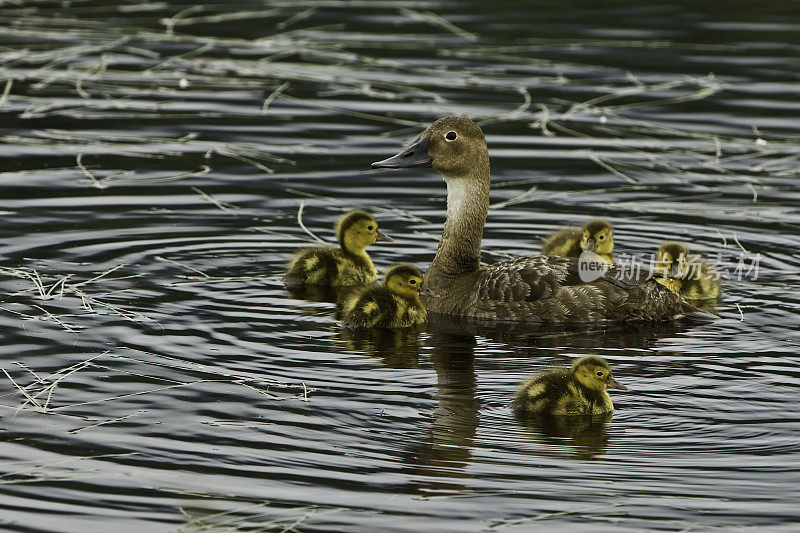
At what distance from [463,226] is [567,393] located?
302 cm

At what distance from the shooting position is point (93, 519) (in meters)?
6.37

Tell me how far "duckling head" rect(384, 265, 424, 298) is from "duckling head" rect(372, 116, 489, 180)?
1037 mm

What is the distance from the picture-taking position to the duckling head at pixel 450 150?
1066 cm

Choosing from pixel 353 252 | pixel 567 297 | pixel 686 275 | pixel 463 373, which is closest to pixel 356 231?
pixel 353 252

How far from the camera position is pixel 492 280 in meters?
10.1

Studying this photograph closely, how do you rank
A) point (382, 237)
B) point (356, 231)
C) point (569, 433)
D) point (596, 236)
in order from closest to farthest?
point (569, 433) < point (596, 236) < point (356, 231) < point (382, 237)

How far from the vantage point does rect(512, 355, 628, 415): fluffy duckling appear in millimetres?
7777

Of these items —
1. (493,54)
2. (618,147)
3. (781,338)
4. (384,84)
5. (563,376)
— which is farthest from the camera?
(493,54)

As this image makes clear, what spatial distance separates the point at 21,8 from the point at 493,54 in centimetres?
644

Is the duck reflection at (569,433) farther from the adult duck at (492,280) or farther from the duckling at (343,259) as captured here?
the duckling at (343,259)

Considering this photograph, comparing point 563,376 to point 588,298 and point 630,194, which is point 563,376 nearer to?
point 588,298

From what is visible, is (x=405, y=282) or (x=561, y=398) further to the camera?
(x=405, y=282)

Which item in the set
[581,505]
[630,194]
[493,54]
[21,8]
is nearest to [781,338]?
[581,505]

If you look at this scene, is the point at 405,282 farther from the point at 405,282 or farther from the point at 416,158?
the point at 416,158
